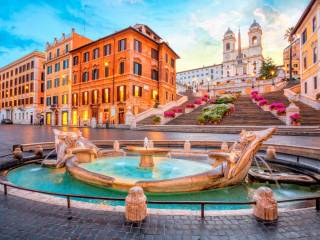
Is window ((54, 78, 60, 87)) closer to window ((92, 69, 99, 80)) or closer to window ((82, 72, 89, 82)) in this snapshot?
window ((82, 72, 89, 82))

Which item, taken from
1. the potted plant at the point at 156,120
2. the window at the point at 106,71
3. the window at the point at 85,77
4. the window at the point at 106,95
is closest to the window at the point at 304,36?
the potted plant at the point at 156,120

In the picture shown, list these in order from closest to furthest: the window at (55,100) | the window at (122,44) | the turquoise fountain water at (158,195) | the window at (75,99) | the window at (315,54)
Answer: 1. the turquoise fountain water at (158,195)
2. the window at (315,54)
3. the window at (122,44)
4. the window at (75,99)
5. the window at (55,100)

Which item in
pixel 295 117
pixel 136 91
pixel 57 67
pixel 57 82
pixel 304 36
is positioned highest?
pixel 304 36

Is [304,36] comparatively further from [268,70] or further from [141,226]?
[141,226]

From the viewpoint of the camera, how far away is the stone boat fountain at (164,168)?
524cm

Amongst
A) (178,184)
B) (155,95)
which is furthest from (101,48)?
(178,184)

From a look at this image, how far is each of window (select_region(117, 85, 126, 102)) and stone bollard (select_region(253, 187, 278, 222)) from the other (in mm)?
33922

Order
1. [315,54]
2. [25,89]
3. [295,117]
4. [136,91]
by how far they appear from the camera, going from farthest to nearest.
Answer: [25,89], [136,91], [315,54], [295,117]

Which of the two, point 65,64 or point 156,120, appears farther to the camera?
point 65,64

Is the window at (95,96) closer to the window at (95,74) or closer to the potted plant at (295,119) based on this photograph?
the window at (95,74)

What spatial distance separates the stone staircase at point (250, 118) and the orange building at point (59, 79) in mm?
33788

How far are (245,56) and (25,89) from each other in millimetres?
91318

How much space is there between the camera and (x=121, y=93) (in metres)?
36.5

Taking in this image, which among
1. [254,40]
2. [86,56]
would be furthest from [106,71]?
[254,40]
